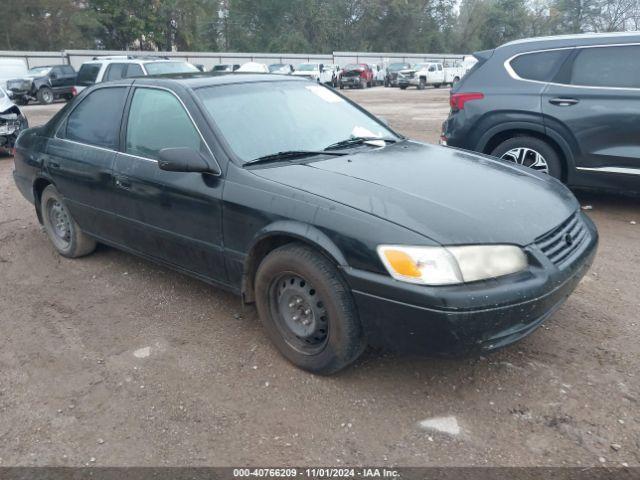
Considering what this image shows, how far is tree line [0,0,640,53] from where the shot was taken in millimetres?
42812

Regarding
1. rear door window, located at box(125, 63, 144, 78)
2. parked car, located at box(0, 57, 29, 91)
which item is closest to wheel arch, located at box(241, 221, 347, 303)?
rear door window, located at box(125, 63, 144, 78)

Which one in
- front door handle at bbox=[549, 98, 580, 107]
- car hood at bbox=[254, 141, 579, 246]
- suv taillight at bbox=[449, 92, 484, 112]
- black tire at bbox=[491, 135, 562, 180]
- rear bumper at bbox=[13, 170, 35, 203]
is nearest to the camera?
car hood at bbox=[254, 141, 579, 246]

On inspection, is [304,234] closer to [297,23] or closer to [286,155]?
[286,155]

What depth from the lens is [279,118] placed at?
365 cm

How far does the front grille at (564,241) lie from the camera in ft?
9.19

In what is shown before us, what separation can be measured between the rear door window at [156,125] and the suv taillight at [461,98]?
3.61 meters

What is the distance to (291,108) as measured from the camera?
148 inches

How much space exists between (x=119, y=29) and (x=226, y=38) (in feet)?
54.4

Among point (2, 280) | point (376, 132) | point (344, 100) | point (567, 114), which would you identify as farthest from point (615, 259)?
point (2, 280)

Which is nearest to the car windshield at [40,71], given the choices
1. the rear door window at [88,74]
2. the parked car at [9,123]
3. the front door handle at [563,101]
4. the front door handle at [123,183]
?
the rear door window at [88,74]

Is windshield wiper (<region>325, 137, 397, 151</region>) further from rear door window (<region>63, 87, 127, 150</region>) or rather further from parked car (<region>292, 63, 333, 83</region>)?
parked car (<region>292, 63, 333, 83</region>)

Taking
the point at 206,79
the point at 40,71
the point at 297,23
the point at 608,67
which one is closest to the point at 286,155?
the point at 206,79

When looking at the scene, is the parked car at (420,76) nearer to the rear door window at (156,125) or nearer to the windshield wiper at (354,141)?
the windshield wiper at (354,141)

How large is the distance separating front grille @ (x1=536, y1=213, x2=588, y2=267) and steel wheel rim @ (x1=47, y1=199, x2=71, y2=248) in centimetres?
385
